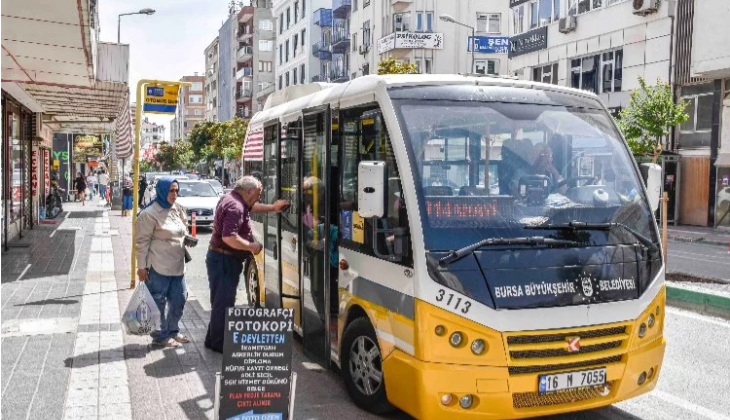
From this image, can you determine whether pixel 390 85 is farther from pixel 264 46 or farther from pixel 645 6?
pixel 264 46

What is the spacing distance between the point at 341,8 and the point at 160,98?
51627 millimetres

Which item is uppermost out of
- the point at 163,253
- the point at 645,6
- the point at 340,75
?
the point at 340,75

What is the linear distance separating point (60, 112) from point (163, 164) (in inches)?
4538

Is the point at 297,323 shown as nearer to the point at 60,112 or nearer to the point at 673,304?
the point at 673,304

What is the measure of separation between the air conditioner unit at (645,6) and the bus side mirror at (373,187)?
2853 cm

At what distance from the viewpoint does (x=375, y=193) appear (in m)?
5.32

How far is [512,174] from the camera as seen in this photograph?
567 cm

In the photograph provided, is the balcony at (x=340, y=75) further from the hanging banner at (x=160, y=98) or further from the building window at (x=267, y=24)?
the hanging banner at (x=160, y=98)

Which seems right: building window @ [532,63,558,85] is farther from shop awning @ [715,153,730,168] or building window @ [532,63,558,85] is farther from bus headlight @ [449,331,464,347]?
bus headlight @ [449,331,464,347]

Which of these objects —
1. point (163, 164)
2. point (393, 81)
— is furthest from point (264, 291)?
point (163, 164)

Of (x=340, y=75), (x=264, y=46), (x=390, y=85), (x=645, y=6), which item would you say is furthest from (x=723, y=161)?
(x=264, y=46)

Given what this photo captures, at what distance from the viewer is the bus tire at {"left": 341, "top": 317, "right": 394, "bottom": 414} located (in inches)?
228

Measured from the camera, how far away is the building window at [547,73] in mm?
37531

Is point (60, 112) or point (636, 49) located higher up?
point (636, 49)
